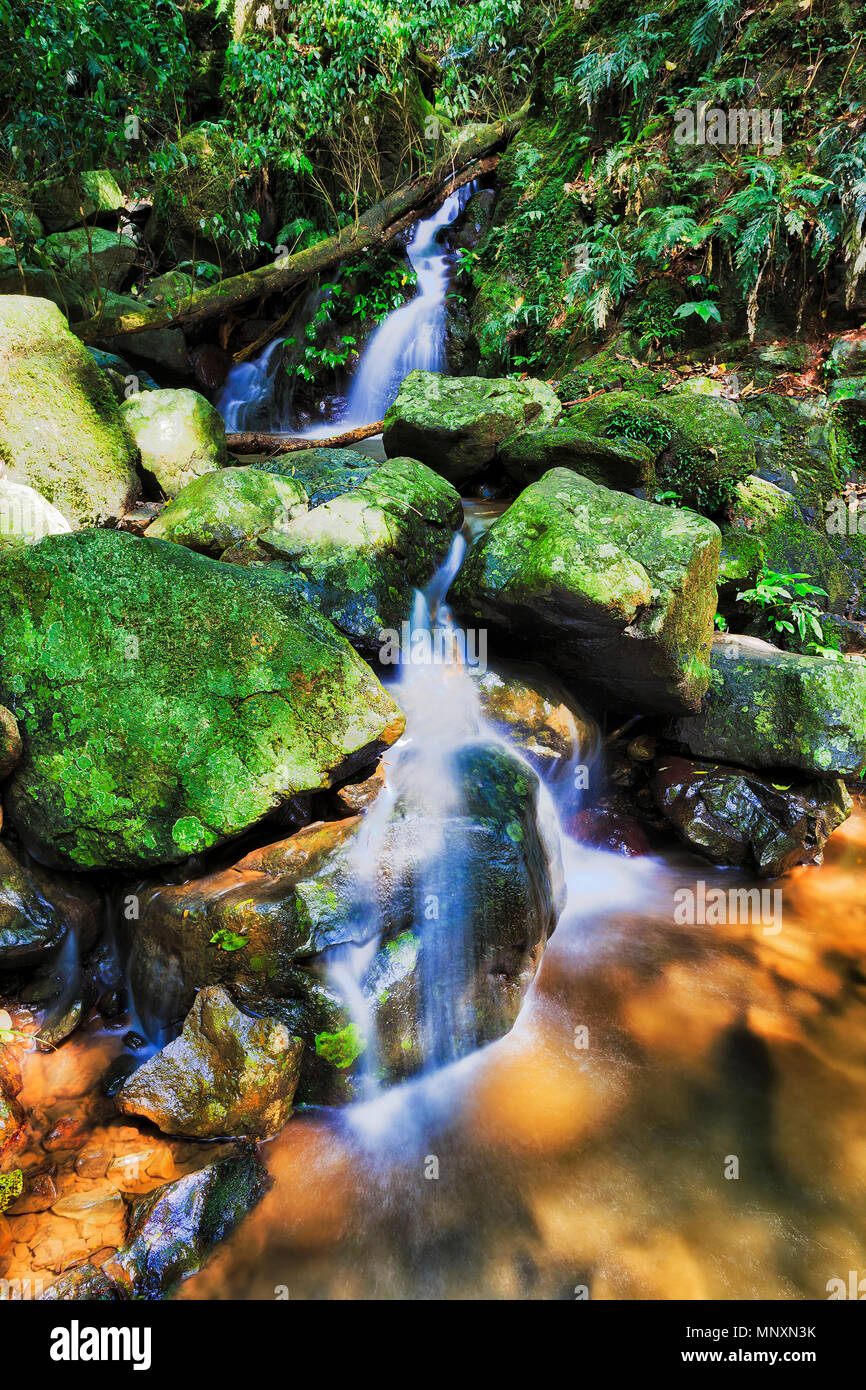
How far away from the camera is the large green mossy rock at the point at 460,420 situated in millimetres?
7242

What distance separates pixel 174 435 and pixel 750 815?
717 centimetres

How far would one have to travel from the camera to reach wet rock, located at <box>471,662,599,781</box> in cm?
507

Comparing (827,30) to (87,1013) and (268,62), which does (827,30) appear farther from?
(87,1013)

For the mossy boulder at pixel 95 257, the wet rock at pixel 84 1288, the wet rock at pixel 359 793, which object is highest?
the mossy boulder at pixel 95 257

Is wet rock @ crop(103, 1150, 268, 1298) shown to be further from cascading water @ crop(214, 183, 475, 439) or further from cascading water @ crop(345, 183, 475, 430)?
cascading water @ crop(345, 183, 475, 430)

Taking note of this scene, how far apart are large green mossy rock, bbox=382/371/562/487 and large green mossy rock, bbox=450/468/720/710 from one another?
2.17 m

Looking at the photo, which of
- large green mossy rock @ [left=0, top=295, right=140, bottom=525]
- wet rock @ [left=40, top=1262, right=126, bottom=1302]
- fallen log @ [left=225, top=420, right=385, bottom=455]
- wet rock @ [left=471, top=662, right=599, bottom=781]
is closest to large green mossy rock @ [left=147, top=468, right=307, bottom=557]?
large green mossy rock @ [left=0, top=295, right=140, bottom=525]

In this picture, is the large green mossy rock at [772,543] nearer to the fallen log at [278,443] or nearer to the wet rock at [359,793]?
the wet rock at [359,793]

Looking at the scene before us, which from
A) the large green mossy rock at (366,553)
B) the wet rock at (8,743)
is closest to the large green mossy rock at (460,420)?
the large green mossy rock at (366,553)

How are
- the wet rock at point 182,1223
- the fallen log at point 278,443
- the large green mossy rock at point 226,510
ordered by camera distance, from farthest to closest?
the fallen log at point 278,443
the large green mossy rock at point 226,510
the wet rock at point 182,1223

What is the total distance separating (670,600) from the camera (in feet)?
15.2

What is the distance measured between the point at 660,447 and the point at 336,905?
19.1 feet

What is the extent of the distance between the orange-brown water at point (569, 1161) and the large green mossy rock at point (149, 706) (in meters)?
1.28

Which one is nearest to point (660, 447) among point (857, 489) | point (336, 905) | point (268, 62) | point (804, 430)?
point (804, 430)
